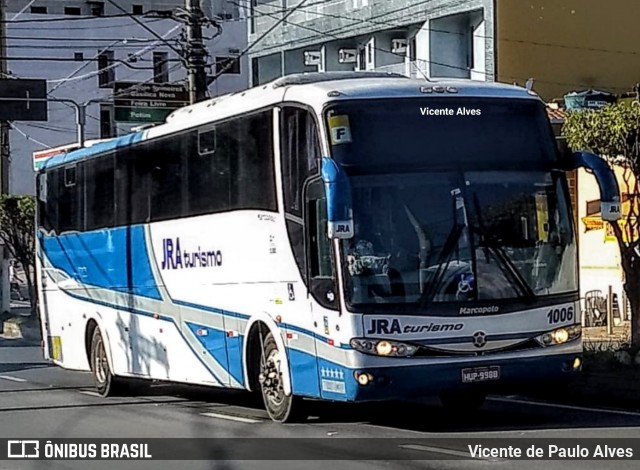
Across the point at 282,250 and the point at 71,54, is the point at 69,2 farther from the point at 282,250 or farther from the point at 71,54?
the point at 282,250

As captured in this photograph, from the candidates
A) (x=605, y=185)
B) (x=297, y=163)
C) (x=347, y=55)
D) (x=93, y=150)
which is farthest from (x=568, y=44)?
(x=297, y=163)

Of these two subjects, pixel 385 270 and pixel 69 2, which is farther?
pixel 69 2

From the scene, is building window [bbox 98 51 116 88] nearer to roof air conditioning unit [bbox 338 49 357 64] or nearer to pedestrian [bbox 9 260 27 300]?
pedestrian [bbox 9 260 27 300]

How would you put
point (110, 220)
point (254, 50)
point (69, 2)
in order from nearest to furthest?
point (110, 220), point (254, 50), point (69, 2)

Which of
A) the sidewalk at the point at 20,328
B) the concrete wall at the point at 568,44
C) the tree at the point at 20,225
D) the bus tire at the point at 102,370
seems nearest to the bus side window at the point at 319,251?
the bus tire at the point at 102,370

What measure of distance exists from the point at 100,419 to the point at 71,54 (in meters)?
54.4

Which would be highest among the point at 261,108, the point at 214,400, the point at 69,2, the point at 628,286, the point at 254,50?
the point at 69,2

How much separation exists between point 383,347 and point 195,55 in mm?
13699

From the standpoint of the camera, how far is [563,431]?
1288 cm

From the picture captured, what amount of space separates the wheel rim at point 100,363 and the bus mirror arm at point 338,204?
806cm

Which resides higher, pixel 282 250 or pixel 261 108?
pixel 261 108

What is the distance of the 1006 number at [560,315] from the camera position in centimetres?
1296

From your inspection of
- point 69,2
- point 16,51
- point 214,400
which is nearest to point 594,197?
point 214,400

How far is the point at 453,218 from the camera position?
12688 mm
